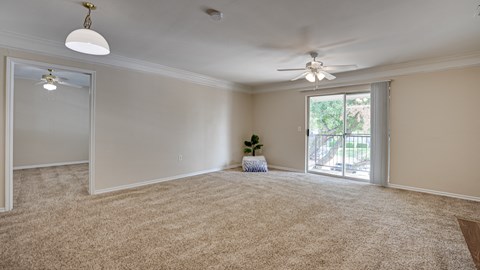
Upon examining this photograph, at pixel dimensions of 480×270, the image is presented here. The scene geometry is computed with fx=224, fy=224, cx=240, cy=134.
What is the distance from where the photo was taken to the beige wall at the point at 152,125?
4098mm

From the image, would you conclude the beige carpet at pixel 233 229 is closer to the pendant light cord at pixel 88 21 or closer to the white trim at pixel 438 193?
the white trim at pixel 438 193

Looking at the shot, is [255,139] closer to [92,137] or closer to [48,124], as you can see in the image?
[92,137]

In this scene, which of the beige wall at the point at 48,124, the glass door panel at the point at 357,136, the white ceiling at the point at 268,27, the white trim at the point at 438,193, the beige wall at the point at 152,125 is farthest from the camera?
the beige wall at the point at 48,124

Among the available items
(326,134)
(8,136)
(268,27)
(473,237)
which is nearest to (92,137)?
(8,136)

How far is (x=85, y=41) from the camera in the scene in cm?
198

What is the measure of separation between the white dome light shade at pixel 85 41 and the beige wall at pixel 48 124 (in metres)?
5.27

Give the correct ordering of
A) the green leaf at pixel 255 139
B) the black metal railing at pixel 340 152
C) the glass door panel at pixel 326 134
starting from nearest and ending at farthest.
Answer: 1. the black metal railing at pixel 340 152
2. the glass door panel at pixel 326 134
3. the green leaf at pixel 255 139

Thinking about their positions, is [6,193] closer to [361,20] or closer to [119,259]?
[119,259]

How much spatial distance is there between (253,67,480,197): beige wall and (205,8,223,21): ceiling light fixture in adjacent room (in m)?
3.98

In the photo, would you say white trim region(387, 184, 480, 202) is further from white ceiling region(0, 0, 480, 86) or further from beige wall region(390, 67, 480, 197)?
white ceiling region(0, 0, 480, 86)

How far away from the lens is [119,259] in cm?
207

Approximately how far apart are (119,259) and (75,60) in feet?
11.2

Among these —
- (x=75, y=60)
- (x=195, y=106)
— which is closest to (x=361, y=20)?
(x=195, y=106)

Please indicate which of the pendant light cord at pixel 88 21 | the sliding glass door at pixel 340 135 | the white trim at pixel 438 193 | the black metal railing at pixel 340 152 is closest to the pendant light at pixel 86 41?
the pendant light cord at pixel 88 21
